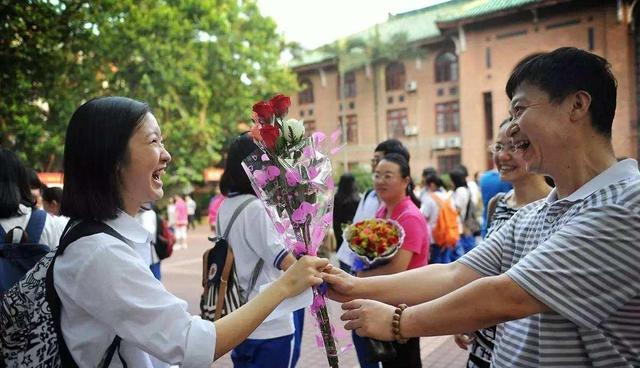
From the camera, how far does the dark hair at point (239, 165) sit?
318cm

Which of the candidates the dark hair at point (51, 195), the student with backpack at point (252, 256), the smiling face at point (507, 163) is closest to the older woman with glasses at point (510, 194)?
the smiling face at point (507, 163)

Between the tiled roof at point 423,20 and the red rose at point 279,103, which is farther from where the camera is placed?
the tiled roof at point 423,20

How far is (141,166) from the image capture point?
1769 mm

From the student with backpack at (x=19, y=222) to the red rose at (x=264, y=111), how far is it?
160 centimetres

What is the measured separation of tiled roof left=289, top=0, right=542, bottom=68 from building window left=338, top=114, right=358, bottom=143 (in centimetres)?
360

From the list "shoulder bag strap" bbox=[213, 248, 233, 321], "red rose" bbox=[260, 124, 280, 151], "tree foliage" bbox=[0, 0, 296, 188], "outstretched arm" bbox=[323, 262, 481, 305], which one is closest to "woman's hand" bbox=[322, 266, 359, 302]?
"outstretched arm" bbox=[323, 262, 481, 305]

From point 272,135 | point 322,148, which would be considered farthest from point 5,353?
point 322,148

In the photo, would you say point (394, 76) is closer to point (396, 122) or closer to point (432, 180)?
point (396, 122)

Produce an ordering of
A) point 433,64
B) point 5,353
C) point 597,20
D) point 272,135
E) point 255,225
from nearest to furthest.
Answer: point 5,353 < point 272,135 < point 255,225 < point 597,20 < point 433,64

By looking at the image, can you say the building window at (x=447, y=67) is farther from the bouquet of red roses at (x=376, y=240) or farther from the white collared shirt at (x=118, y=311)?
the white collared shirt at (x=118, y=311)

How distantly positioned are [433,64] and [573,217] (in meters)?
25.8

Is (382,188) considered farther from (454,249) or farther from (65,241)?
(454,249)

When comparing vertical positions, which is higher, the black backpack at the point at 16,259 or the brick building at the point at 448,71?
the brick building at the point at 448,71

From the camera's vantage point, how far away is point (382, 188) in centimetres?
392
